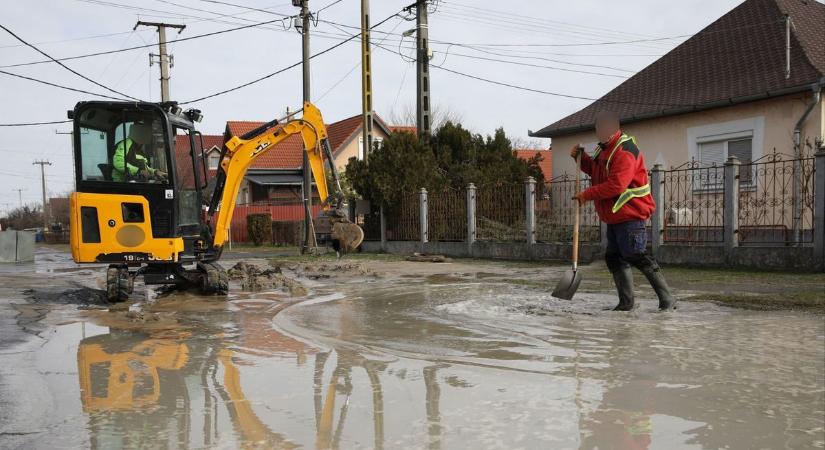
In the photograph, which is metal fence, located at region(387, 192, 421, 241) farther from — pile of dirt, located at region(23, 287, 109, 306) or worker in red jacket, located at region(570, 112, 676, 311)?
worker in red jacket, located at region(570, 112, 676, 311)

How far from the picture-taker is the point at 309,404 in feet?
13.6

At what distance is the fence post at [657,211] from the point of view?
564 inches

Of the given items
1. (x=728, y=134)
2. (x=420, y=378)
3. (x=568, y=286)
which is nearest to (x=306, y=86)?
(x=728, y=134)

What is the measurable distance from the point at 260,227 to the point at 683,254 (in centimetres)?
2489

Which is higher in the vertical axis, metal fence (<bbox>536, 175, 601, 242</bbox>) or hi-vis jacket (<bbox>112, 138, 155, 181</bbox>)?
hi-vis jacket (<bbox>112, 138, 155, 181</bbox>)

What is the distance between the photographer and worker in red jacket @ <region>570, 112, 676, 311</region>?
7.18m

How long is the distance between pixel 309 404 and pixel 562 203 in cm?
1362

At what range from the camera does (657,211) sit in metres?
14.4

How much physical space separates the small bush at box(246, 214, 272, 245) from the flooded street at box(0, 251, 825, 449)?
26597 millimetres

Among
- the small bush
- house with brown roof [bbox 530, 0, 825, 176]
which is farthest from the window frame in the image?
the small bush

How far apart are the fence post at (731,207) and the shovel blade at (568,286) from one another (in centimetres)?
622

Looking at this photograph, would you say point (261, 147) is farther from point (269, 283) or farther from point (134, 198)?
point (134, 198)

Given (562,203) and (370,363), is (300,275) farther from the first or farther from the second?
(370,363)

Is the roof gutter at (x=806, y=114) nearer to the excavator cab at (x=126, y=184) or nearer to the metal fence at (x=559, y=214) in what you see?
the metal fence at (x=559, y=214)
